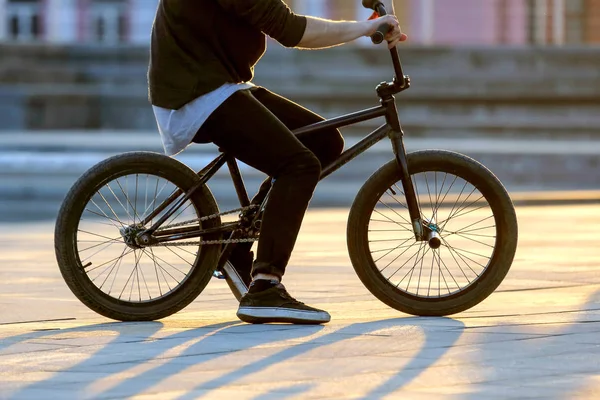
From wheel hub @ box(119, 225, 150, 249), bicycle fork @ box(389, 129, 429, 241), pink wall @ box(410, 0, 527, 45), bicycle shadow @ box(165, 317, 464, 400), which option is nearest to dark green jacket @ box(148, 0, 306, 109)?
wheel hub @ box(119, 225, 150, 249)

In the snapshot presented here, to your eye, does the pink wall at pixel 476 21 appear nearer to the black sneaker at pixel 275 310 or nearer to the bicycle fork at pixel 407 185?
the bicycle fork at pixel 407 185

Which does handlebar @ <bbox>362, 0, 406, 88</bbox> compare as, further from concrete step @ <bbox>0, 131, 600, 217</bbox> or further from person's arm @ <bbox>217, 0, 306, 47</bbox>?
concrete step @ <bbox>0, 131, 600, 217</bbox>

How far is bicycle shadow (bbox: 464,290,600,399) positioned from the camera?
204 inches

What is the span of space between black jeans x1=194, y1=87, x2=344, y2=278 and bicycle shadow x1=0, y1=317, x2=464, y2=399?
1.02 ft

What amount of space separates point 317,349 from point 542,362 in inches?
29.9

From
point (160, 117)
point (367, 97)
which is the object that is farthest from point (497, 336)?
point (367, 97)

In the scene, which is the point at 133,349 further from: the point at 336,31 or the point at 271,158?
the point at 336,31

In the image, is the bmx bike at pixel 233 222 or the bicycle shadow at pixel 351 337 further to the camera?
the bmx bike at pixel 233 222

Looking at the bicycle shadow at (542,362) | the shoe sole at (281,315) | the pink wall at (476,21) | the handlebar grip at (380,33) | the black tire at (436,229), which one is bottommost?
the bicycle shadow at (542,362)

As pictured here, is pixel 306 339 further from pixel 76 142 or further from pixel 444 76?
pixel 444 76

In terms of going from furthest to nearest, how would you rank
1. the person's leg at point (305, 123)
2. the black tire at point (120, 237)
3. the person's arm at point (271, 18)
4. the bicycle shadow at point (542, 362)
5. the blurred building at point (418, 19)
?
the blurred building at point (418, 19) → the person's leg at point (305, 123) → the black tire at point (120, 237) → the person's arm at point (271, 18) → the bicycle shadow at point (542, 362)

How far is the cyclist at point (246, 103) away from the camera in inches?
264

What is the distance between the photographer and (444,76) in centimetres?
2408

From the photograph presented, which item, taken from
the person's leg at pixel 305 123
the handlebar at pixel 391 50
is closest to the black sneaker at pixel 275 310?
the person's leg at pixel 305 123
